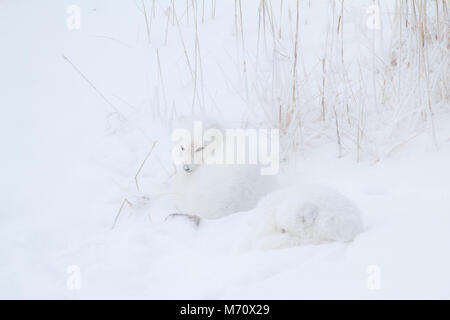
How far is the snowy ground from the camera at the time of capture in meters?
1.57

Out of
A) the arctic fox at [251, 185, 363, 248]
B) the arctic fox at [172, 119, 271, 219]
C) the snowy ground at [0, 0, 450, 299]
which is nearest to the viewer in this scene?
the snowy ground at [0, 0, 450, 299]

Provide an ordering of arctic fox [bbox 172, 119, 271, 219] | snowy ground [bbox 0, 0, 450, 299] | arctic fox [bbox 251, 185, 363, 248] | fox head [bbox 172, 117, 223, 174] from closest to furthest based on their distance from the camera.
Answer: snowy ground [bbox 0, 0, 450, 299] < arctic fox [bbox 251, 185, 363, 248] < arctic fox [bbox 172, 119, 271, 219] < fox head [bbox 172, 117, 223, 174]

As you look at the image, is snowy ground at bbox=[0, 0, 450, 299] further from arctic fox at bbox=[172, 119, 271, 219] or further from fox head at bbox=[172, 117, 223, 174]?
fox head at bbox=[172, 117, 223, 174]

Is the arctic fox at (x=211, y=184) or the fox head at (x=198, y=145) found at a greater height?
the fox head at (x=198, y=145)

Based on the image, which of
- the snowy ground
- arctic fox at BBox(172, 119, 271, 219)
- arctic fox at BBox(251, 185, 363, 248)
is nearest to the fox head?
arctic fox at BBox(172, 119, 271, 219)

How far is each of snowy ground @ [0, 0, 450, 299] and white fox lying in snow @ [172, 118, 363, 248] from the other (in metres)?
0.09

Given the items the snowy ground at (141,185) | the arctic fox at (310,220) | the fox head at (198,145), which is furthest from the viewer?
the fox head at (198,145)

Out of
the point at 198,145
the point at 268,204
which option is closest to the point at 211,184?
the point at 198,145

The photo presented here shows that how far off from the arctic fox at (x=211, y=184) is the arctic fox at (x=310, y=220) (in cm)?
60

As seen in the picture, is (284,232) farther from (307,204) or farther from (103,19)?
(103,19)

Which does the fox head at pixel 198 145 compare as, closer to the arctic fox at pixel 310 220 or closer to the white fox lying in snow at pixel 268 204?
the white fox lying in snow at pixel 268 204

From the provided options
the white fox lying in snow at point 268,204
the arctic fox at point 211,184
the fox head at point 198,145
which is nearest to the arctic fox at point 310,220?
the white fox lying in snow at point 268,204

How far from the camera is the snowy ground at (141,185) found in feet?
5.16

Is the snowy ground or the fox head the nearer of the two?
the snowy ground
